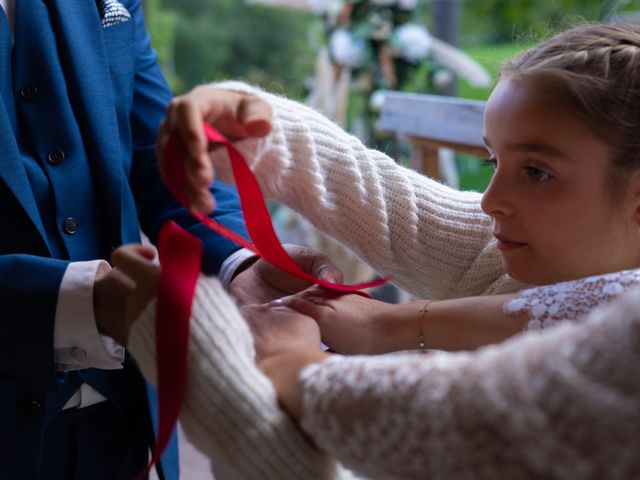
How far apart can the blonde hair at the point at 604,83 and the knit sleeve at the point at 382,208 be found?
0.20 meters

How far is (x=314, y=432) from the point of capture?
2.26ft

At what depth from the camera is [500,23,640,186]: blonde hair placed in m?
0.93

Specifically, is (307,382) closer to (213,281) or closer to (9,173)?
(213,281)

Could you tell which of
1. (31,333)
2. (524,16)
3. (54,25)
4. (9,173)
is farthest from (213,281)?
(524,16)

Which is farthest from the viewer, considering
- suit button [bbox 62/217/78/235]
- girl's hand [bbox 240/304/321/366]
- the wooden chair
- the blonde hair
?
the wooden chair

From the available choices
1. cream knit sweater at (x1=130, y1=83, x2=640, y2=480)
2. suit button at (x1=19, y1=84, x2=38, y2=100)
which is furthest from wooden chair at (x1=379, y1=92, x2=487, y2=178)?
suit button at (x1=19, y1=84, x2=38, y2=100)

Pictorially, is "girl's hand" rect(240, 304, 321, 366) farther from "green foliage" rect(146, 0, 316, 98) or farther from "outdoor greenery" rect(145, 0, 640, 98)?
"green foliage" rect(146, 0, 316, 98)

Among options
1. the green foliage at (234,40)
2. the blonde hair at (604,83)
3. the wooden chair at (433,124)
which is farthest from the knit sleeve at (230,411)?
the green foliage at (234,40)

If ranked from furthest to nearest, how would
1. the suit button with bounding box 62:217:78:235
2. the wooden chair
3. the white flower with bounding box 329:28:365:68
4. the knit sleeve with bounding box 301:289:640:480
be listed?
the white flower with bounding box 329:28:365:68
the wooden chair
the suit button with bounding box 62:217:78:235
the knit sleeve with bounding box 301:289:640:480

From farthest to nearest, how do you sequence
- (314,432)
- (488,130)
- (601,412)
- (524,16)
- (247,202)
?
1. (524,16)
2. (488,130)
3. (247,202)
4. (314,432)
5. (601,412)

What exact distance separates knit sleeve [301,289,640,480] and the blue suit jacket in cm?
41

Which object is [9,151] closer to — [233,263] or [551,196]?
[233,263]

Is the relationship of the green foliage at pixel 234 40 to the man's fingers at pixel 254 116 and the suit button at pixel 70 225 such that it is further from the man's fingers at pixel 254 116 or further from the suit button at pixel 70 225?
the man's fingers at pixel 254 116

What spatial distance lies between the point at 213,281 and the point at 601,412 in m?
0.35
